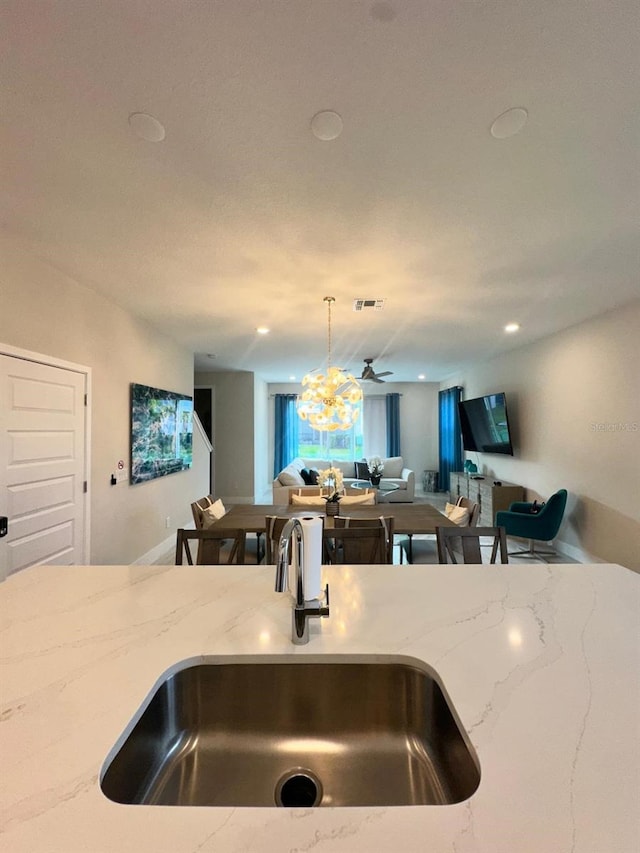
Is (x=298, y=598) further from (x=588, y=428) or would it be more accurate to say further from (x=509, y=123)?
(x=588, y=428)

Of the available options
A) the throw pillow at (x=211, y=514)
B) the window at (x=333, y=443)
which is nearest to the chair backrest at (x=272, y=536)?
the throw pillow at (x=211, y=514)

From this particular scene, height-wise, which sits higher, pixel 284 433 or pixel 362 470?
pixel 284 433

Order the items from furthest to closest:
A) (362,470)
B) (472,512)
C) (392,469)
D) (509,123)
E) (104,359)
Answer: (362,470) < (392,469) < (104,359) < (472,512) < (509,123)

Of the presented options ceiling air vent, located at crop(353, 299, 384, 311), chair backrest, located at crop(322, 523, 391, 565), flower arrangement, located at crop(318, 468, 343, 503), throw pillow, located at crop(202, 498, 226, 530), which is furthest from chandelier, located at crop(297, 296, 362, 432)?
chair backrest, located at crop(322, 523, 391, 565)

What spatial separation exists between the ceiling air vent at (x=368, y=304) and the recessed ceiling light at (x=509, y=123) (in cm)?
190

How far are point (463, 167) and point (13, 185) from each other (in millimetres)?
2078

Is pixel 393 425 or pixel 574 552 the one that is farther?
pixel 393 425

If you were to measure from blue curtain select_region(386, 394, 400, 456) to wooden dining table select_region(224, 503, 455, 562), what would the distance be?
5.34 m

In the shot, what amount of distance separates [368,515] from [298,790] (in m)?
2.58

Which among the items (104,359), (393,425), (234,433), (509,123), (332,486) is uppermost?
(509,123)

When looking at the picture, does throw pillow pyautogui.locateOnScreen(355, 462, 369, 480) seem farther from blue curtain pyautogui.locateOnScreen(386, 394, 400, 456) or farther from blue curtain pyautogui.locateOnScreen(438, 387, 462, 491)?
blue curtain pyautogui.locateOnScreen(438, 387, 462, 491)

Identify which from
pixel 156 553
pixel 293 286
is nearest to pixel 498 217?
pixel 293 286

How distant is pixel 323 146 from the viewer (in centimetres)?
161

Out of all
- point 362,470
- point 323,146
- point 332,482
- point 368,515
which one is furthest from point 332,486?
point 362,470
